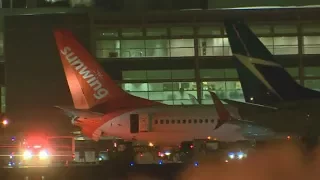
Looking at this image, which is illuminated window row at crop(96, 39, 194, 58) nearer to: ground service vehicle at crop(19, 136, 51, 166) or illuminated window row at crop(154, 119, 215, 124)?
illuminated window row at crop(154, 119, 215, 124)

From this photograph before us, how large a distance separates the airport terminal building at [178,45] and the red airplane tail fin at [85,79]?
1357cm

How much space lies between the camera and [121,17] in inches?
2068

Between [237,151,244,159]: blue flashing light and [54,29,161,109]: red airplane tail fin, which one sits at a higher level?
[54,29,161,109]: red airplane tail fin

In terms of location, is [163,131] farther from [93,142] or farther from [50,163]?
[50,163]

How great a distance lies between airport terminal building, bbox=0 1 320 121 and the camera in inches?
2058

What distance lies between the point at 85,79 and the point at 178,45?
16932 millimetres

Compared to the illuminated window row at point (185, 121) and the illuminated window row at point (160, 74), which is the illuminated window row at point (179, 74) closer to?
the illuminated window row at point (160, 74)

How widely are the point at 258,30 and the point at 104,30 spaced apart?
12941 millimetres

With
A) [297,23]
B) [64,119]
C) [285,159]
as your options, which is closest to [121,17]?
[64,119]

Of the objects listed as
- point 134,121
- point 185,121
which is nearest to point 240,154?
point 185,121

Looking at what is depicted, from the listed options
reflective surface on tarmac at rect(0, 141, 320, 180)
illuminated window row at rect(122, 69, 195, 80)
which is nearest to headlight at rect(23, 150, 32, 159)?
reflective surface on tarmac at rect(0, 141, 320, 180)

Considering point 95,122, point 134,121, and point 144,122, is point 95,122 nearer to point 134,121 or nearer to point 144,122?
point 134,121

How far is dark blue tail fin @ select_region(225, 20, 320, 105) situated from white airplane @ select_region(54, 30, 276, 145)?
17.7 feet

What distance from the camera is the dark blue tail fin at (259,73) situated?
101 feet
